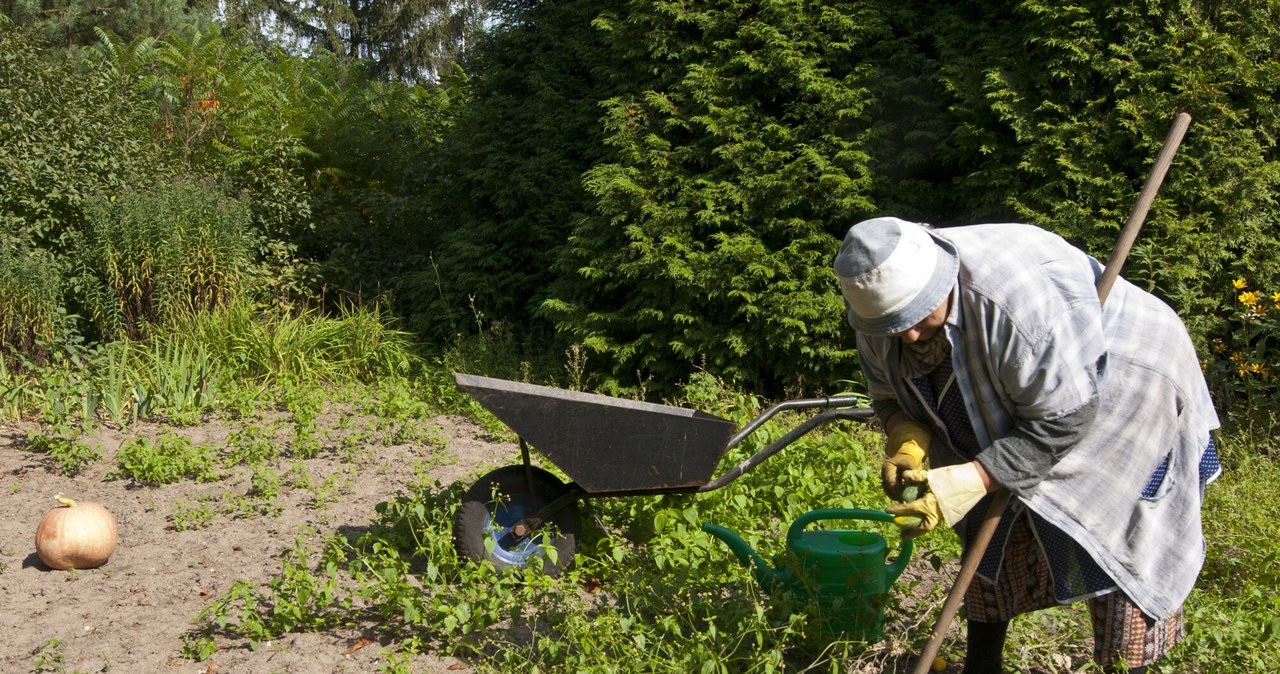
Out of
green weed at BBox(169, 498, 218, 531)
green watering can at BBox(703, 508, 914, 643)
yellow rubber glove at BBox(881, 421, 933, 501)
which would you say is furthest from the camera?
green weed at BBox(169, 498, 218, 531)

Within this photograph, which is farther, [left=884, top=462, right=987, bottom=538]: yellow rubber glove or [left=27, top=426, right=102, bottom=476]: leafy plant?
[left=27, top=426, right=102, bottom=476]: leafy plant

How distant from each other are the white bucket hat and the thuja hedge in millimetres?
3482

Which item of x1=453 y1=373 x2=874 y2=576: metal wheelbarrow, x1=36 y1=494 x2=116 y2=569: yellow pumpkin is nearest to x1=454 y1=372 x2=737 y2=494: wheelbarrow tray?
x1=453 y1=373 x2=874 y2=576: metal wheelbarrow

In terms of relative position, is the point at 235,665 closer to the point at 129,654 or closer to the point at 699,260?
the point at 129,654

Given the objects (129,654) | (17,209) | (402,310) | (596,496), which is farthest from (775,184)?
(17,209)

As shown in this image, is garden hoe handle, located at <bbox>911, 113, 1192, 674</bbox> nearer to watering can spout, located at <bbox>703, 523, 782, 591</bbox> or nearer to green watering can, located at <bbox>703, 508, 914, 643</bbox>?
green watering can, located at <bbox>703, 508, 914, 643</bbox>

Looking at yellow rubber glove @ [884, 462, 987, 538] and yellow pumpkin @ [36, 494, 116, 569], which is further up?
yellow rubber glove @ [884, 462, 987, 538]

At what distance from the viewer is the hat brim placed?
87.4 inches

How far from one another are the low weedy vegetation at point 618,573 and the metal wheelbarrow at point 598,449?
0.15m

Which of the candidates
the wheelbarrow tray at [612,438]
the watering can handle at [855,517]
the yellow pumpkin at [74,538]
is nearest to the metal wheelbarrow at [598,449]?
the wheelbarrow tray at [612,438]

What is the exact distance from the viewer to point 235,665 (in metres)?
3.21

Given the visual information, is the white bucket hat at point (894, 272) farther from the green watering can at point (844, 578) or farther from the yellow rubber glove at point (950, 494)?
the green watering can at point (844, 578)

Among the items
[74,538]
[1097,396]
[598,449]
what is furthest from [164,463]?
[1097,396]

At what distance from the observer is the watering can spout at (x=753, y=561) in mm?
3221
